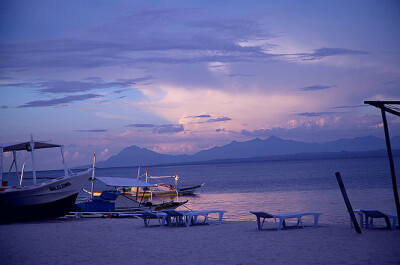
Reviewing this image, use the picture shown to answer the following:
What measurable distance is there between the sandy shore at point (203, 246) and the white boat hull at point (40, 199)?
3.16 meters

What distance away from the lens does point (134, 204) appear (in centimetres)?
2433

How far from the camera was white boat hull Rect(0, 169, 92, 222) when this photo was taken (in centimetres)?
1728

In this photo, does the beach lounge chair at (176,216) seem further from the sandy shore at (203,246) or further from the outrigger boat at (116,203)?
the outrigger boat at (116,203)

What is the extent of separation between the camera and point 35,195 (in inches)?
695

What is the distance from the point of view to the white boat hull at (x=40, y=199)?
1728 centimetres

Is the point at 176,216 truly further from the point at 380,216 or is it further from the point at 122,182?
the point at 122,182

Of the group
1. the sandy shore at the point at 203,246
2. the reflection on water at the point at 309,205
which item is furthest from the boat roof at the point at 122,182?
the sandy shore at the point at 203,246

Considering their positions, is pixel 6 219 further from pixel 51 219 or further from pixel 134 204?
pixel 134 204

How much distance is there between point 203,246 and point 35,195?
10.1 meters

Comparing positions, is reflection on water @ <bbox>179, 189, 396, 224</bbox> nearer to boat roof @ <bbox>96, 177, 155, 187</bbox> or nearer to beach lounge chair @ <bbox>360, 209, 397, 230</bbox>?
boat roof @ <bbox>96, 177, 155, 187</bbox>

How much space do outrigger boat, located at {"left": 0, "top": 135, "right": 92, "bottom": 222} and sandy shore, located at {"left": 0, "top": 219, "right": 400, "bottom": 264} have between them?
3165 millimetres

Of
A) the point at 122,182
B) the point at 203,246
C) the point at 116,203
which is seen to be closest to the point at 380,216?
the point at 203,246

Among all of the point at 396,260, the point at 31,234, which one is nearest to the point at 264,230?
the point at 396,260

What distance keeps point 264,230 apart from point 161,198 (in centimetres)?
3671
